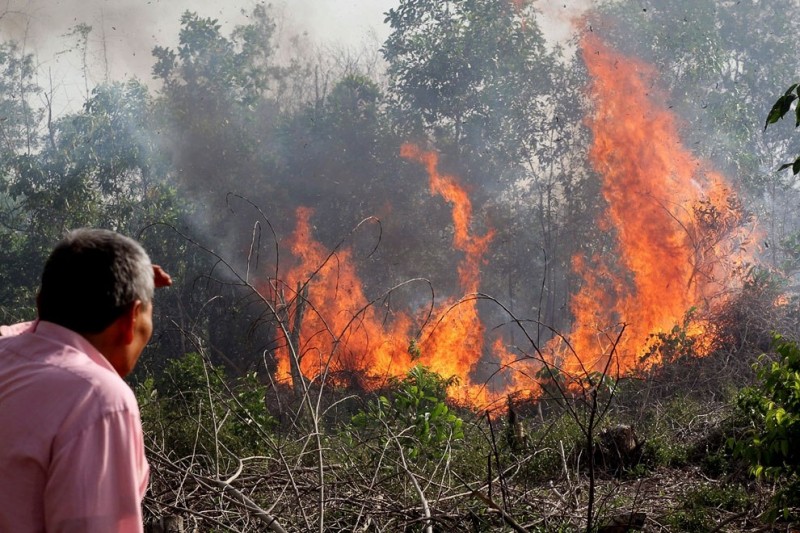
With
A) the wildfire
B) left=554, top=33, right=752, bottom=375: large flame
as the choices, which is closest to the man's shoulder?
the wildfire

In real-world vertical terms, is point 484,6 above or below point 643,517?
above

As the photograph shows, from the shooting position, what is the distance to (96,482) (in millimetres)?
1528

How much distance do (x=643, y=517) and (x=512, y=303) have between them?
1385 cm

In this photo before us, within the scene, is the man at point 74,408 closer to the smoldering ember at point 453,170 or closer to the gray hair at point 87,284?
the gray hair at point 87,284

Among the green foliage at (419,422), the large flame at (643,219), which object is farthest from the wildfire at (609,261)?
the green foliage at (419,422)

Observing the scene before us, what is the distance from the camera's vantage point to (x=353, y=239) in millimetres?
17859

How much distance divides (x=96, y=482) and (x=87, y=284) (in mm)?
461

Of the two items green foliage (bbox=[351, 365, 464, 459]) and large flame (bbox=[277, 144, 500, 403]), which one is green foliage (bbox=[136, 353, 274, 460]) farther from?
large flame (bbox=[277, 144, 500, 403])

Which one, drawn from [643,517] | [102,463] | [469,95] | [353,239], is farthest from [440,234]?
[102,463]

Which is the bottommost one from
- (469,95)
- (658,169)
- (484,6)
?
(658,169)

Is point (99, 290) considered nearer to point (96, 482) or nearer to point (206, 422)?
point (96, 482)

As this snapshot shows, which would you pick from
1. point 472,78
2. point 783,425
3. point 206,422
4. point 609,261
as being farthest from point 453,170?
point 783,425

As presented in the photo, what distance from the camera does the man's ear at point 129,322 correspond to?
1.78 meters

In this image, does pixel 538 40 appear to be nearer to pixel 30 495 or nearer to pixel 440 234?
pixel 440 234
